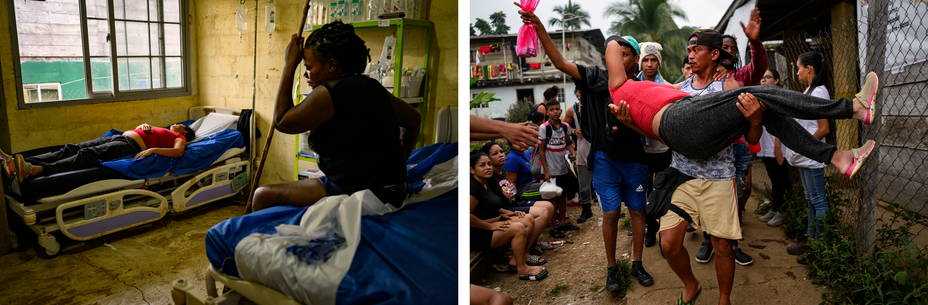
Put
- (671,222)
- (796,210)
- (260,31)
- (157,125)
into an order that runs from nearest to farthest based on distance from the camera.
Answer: (260,31) < (157,125) < (671,222) < (796,210)

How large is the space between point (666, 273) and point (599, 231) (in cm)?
84

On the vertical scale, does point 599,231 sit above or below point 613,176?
below

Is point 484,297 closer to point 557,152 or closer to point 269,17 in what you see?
point 269,17

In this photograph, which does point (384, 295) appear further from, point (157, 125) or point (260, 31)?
point (157, 125)

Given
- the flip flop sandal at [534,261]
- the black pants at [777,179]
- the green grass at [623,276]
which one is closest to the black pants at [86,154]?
the flip flop sandal at [534,261]

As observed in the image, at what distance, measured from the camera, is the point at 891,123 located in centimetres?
332

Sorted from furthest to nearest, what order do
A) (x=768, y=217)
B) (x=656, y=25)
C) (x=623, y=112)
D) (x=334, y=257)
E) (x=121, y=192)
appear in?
(x=656, y=25) → (x=768, y=217) → (x=623, y=112) → (x=121, y=192) → (x=334, y=257)

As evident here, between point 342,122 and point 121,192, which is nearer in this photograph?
point 342,122

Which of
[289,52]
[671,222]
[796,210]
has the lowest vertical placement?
[796,210]

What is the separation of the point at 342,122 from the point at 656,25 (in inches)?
764

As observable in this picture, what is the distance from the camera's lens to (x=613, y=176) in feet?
7.50

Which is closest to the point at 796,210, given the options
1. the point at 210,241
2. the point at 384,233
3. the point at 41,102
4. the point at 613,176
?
the point at 613,176

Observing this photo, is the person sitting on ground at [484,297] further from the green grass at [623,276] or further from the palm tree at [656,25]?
the palm tree at [656,25]

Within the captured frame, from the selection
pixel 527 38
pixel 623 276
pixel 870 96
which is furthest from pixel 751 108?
pixel 623 276
